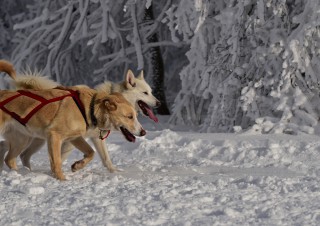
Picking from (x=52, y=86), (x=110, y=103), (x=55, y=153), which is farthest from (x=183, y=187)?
(x=52, y=86)

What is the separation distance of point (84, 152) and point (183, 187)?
139 centimetres

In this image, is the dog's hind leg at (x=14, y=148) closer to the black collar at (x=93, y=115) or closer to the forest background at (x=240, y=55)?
the black collar at (x=93, y=115)

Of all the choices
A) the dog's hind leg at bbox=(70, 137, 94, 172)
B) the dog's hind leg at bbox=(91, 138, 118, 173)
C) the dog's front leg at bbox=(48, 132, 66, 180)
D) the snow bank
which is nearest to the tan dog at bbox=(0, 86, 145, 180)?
the dog's front leg at bbox=(48, 132, 66, 180)

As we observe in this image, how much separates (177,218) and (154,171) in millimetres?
2008

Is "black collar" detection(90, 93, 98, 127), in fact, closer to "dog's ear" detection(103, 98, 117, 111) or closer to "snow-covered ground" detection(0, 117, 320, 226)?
"dog's ear" detection(103, 98, 117, 111)

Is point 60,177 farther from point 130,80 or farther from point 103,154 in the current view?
point 130,80

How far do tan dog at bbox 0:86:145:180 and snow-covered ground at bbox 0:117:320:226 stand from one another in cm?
39

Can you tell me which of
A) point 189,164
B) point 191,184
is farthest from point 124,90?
point 191,184

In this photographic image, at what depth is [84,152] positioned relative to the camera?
6145 millimetres

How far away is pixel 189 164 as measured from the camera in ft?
21.6

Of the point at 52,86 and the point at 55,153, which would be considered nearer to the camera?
the point at 55,153

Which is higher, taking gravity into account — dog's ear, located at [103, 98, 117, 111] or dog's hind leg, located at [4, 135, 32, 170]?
dog's ear, located at [103, 98, 117, 111]

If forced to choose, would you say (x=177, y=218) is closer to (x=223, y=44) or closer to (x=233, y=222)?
(x=233, y=222)

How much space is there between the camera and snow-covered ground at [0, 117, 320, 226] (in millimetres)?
4273
